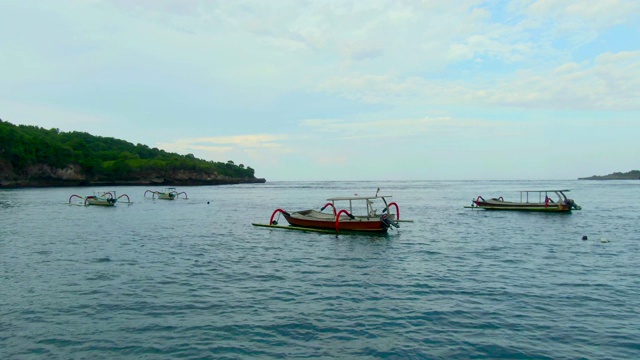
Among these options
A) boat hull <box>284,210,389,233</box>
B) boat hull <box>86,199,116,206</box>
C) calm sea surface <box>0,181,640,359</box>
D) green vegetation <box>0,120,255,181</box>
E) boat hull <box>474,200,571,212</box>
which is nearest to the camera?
calm sea surface <box>0,181,640,359</box>

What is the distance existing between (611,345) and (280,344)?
8.98m

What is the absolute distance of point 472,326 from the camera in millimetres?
13297

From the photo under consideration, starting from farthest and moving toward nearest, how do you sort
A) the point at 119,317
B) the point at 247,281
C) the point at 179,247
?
the point at 179,247 < the point at 247,281 < the point at 119,317

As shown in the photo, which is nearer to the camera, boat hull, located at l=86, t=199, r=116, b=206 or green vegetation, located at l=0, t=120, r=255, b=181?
boat hull, located at l=86, t=199, r=116, b=206

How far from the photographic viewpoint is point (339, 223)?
3650 cm

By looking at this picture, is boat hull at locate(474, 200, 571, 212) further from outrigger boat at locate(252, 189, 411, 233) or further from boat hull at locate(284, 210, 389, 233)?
boat hull at locate(284, 210, 389, 233)

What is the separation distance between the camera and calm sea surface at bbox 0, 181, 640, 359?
11.9 m

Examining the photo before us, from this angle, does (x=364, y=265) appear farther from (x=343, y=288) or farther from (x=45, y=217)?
(x=45, y=217)

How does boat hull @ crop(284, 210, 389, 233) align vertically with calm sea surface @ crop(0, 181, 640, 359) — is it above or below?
above

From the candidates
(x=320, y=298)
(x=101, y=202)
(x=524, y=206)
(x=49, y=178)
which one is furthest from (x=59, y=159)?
(x=320, y=298)

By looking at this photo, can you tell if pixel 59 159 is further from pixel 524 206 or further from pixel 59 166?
pixel 524 206

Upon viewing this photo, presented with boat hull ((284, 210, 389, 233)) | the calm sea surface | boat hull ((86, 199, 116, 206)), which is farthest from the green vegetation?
boat hull ((284, 210, 389, 233))

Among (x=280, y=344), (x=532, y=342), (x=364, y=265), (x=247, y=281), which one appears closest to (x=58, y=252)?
(x=247, y=281)

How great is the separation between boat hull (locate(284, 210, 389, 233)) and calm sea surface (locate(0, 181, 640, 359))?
348cm
